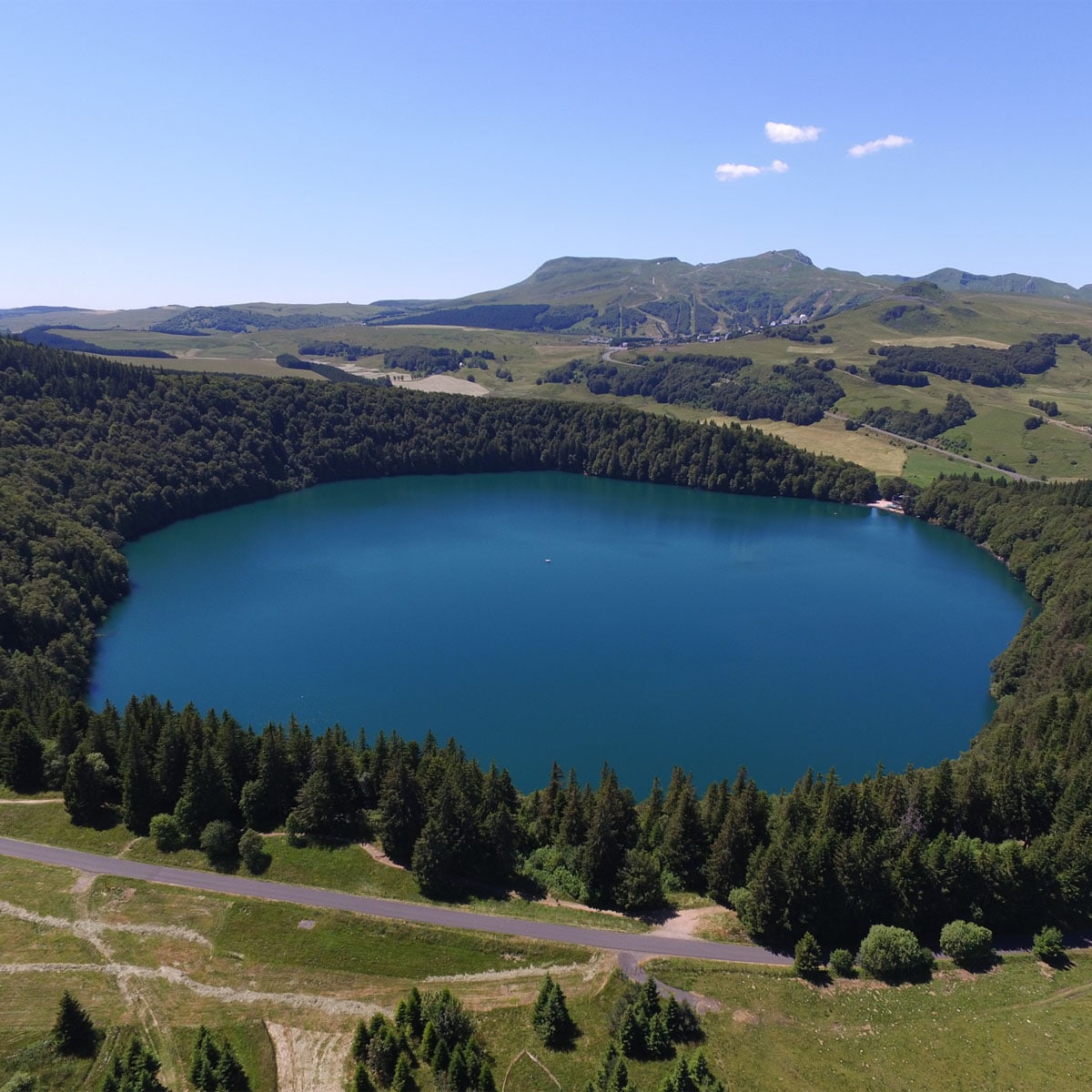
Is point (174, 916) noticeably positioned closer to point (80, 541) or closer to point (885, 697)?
point (885, 697)

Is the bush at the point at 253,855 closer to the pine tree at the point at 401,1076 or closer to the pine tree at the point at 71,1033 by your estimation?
the pine tree at the point at 71,1033

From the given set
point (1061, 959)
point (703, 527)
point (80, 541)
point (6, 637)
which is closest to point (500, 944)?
point (1061, 959)

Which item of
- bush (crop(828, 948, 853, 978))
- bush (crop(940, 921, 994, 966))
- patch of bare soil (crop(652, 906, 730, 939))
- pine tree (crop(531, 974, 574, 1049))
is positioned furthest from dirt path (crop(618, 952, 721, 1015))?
bush (crop(940, 921, 994, 966))

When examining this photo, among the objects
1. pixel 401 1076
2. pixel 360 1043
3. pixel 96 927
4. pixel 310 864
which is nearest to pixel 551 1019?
pixel 401 1076

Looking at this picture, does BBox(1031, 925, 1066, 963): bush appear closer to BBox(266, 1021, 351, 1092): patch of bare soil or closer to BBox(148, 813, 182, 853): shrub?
BBox(266, 1021, 351, 1092): patch of bare soil

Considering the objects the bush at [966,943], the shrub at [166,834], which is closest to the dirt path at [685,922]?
the bush at [966,943]
